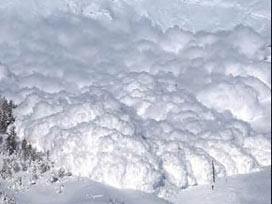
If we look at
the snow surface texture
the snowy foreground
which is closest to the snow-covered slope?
the snowy foreground

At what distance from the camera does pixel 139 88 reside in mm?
82750

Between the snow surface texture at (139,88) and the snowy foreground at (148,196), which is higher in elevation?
the snow surface texture at (139,88)

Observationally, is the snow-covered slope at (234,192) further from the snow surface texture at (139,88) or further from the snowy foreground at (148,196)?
the snow surface texture at (139,88)

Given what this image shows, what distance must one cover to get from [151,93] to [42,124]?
13592mm

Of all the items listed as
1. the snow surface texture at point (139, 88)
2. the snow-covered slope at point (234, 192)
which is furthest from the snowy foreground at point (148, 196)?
the snow surface texture at point (139, 88)

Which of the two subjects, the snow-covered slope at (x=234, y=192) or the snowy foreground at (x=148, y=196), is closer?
the snowy foreground at (x=148, y=196)

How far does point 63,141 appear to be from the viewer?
70.8m

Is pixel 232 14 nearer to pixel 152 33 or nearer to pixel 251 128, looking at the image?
pixel 152 33

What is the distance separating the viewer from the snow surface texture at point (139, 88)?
231 ft

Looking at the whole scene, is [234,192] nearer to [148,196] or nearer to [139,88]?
[148,196]

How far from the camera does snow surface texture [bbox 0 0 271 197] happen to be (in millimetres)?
70531

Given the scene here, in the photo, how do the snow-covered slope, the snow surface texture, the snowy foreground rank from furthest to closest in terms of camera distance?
1. the snow surface texture
2. the snow-covered slope
3. the snowy foreground

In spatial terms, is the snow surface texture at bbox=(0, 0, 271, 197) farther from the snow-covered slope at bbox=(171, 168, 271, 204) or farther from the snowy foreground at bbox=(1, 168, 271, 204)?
the snowy foreground at bbox=(1, 168, 271, 204)

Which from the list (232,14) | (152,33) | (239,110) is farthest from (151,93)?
(232,14)
